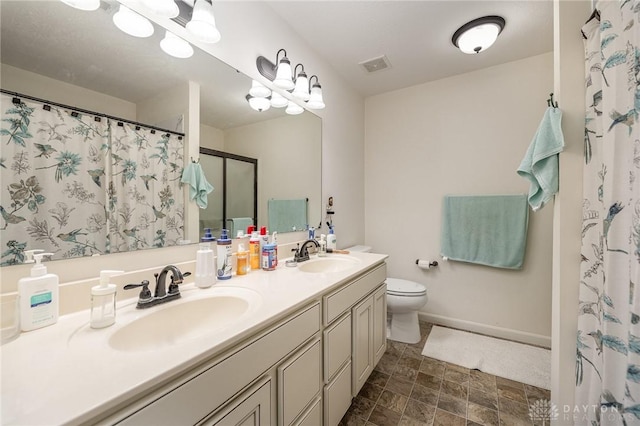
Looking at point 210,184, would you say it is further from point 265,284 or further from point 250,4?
Result: point 250,4

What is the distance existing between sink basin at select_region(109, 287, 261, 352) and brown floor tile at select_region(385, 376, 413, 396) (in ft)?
4.06

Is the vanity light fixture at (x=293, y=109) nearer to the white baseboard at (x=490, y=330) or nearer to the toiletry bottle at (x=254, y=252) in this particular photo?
the toiletry bottle at (x=254, y=252)

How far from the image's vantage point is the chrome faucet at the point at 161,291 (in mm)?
795

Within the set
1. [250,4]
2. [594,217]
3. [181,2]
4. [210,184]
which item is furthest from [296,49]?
[594,217]

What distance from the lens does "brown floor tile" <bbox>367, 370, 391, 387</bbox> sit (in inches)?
62.3

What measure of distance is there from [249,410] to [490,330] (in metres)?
2.30

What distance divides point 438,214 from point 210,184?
205 centimetres

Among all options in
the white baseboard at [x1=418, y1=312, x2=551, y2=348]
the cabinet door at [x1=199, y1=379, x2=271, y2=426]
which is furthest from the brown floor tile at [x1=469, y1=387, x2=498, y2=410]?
the cabinet door at [x1=199, y1=379, x2=271, y2=426]

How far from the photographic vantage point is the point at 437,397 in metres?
1.46

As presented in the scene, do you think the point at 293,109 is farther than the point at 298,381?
Yes

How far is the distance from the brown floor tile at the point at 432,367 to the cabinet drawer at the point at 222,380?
1302mm

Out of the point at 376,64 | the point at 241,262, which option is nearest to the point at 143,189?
the point at 241,262

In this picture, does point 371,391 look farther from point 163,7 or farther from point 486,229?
point 163,7

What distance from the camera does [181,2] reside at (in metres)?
1.03
